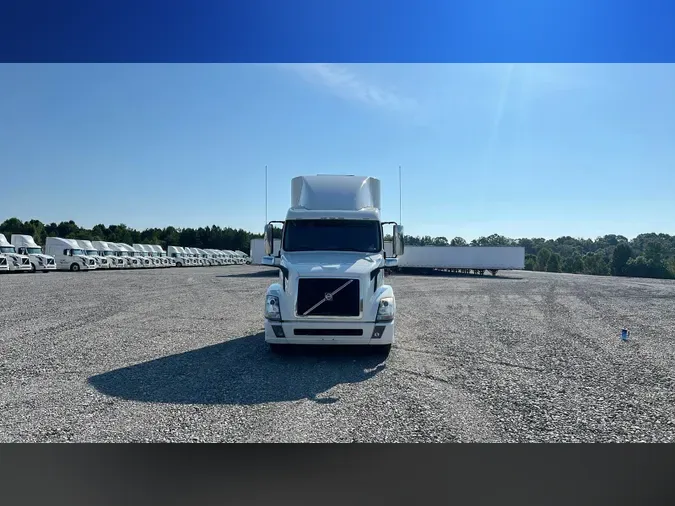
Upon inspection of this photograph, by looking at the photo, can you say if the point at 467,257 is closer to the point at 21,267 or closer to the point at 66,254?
the point at 66,254

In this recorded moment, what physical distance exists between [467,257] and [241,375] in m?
38.4

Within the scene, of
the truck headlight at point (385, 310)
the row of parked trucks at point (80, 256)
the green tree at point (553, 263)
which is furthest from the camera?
the green tree at point (553, 263)

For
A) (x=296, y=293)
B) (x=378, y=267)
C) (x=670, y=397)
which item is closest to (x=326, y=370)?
(x=296, y=293)

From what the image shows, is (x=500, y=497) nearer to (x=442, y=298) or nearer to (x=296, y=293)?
(x=296, y=293)

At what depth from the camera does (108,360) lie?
7926 mm

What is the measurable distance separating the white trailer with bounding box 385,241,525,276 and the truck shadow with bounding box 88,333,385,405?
34.4m

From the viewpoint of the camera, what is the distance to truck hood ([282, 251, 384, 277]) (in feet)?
25.9

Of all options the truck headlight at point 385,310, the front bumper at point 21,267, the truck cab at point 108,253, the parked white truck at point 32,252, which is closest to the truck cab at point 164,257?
the truck cab at point 108,253

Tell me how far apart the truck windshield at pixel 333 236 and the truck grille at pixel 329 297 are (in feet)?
4.31

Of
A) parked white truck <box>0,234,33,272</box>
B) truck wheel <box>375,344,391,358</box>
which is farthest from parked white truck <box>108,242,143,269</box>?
truck wheel <box>375,344,391,358</box>

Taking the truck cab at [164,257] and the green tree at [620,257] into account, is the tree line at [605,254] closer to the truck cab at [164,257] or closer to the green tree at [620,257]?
the green tree at [620,257]

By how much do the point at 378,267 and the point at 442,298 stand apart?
11946 millimetres

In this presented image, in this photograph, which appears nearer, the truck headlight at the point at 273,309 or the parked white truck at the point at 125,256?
the truck headlight at the point at 273,309

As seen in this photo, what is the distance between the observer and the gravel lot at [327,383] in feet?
16.5
